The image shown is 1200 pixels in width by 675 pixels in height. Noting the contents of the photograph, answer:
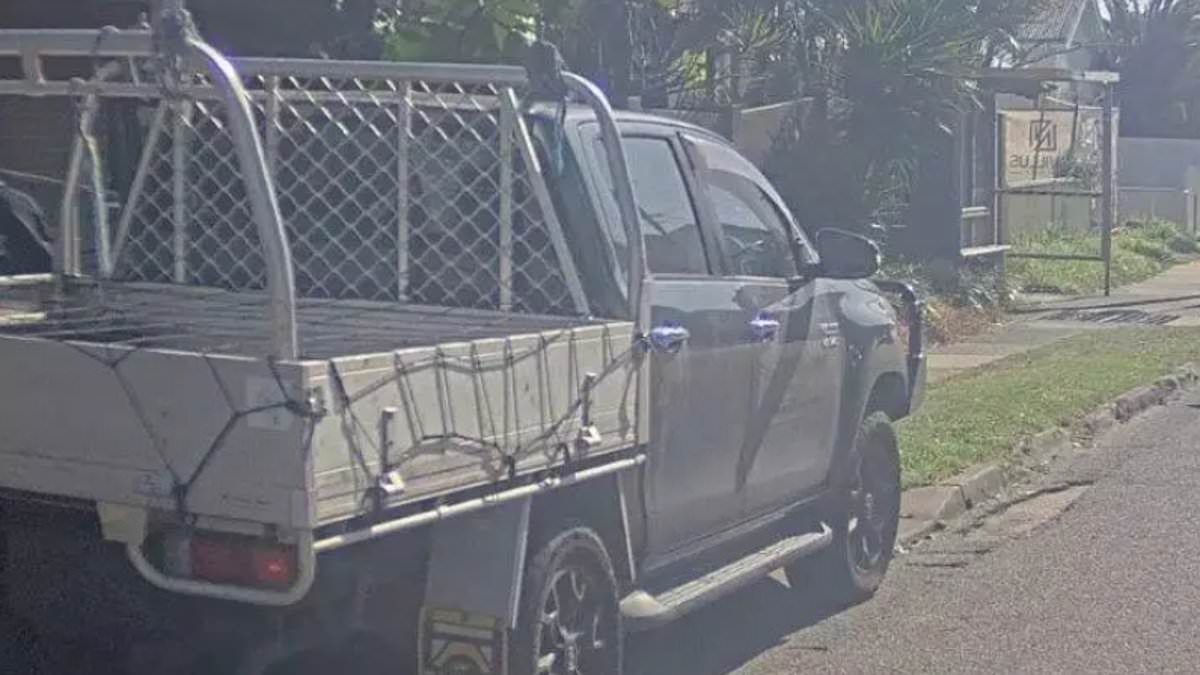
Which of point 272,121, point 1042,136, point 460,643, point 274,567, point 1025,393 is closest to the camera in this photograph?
point 274,567

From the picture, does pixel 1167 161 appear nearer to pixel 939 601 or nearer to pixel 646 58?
pixel 646 58

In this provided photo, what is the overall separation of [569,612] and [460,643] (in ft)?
1.88

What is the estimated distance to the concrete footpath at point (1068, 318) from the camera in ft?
62.0

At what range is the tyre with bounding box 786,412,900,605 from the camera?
8562 mm

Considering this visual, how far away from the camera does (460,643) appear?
5.54 m

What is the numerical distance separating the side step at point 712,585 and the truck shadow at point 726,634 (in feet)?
1.33

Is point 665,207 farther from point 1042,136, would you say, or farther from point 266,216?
point 1042,136

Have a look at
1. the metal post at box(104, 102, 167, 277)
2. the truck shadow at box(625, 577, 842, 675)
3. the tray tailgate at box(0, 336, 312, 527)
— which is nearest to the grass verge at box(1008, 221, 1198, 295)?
the truck shadow at box(625, 577, 842, 675)

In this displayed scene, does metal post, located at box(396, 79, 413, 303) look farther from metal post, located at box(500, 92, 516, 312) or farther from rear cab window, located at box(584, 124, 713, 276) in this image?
rear cab window, located at box(584, 124, 713, 276)

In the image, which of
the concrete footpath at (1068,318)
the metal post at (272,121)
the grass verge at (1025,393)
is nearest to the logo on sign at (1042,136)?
the concrete footpath at (1068,318)

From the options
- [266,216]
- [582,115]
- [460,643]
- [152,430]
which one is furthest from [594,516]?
[266,216]

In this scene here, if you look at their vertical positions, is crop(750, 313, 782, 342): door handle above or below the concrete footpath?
above

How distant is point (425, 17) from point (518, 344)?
3.90 metres

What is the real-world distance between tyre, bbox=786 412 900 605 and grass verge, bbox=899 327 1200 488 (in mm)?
2221
